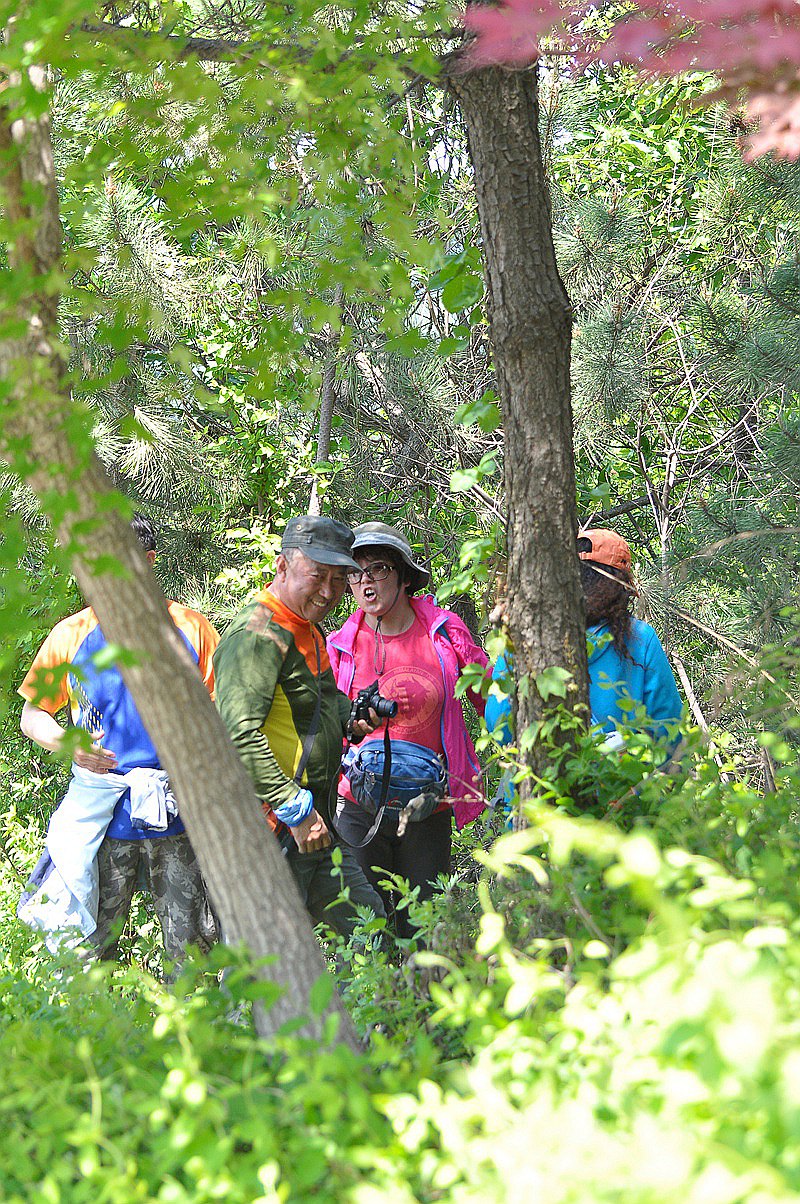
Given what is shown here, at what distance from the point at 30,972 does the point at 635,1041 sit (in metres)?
2.34

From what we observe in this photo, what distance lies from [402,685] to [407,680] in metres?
0.03

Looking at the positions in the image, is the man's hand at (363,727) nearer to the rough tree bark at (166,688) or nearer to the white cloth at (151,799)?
the white cloth at (151,799)

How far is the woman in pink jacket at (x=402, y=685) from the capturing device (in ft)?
12.8

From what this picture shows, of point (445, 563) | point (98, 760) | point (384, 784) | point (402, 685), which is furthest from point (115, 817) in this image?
point (445, 563)

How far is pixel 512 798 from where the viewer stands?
2.76 metres

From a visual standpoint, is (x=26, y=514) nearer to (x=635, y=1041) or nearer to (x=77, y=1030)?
(x=77, y=1030)

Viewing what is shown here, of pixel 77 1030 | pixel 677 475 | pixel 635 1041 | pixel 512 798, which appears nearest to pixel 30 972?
pixel 77 1030

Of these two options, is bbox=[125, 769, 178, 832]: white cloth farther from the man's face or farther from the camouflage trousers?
the man's face

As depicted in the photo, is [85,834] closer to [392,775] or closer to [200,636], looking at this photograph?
[200,636]

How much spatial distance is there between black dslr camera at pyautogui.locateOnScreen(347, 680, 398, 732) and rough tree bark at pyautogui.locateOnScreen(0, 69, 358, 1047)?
182 centimetres

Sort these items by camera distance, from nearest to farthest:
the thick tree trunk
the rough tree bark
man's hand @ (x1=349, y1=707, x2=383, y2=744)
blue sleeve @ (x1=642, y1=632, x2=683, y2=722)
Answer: the rough tree bark
the thick tree trunk
blue sleeve @ (x1=642, y1=632, x2=683, y2=722)
man's hand @ (x1=349, y1=707, x2=383, y2=744)

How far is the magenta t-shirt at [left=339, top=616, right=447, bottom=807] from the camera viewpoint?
12.8 feet

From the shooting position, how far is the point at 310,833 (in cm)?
343

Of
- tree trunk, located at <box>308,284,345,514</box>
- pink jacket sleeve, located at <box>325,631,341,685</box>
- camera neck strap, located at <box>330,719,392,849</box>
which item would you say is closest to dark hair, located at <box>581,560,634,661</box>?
camera neck strap, located at <box>330,719,392,849</box>
